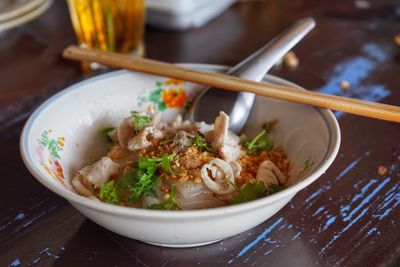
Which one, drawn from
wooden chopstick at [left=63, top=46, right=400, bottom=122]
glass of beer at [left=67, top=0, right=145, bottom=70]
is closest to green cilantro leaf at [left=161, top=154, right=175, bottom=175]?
wooden chopstick at [left=63, top=46, right=400, bottom=122]

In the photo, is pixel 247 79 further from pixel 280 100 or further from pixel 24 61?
pixel 24 61

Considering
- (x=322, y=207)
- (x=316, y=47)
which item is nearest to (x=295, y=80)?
(x=316, y=47)

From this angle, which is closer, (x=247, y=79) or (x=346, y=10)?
(x=247, y=79)

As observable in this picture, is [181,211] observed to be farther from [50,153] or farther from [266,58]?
[266,58]

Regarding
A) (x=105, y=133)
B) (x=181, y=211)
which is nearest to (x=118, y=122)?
(x=105, y=133)

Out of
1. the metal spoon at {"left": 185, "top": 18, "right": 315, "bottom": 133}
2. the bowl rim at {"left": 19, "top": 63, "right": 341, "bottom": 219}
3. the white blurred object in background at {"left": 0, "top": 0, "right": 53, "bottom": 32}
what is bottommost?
the white blurred object in background at {"left": 0, "top": 0, "right": 53, "bottom": 32}

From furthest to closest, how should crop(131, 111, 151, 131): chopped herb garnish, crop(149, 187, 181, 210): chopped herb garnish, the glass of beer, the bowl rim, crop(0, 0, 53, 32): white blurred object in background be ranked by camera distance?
crop(0, 0, 53, 32): white blurred object in background, the glass of beer, crop(131, 111, 151, 131): chopped herb garnish, crop(149, 187, 181, 210): chopped herb garnish, the bowl rim

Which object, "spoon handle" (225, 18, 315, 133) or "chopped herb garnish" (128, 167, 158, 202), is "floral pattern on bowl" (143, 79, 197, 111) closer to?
"spoon handle" (225, 18, 315, 133)
